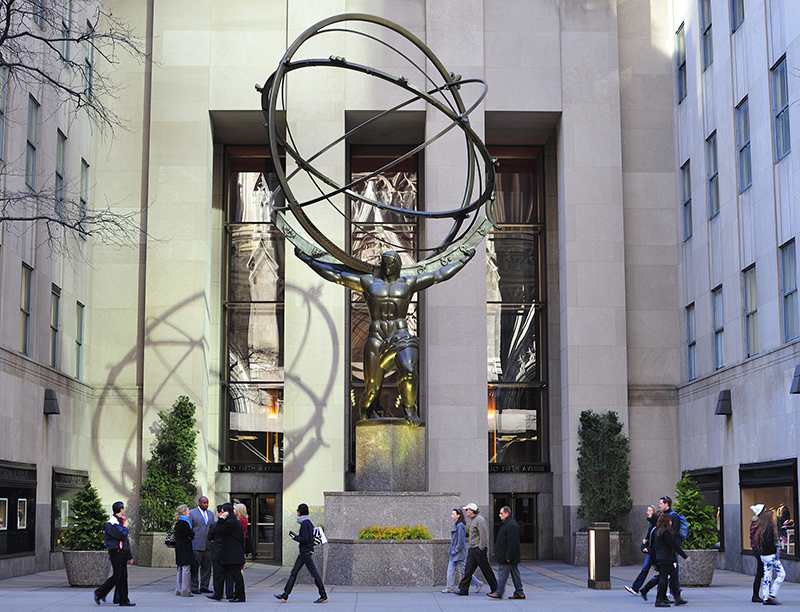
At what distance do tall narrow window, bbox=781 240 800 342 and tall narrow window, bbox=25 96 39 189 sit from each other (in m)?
19.3

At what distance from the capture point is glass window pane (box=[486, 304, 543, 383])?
34.7 meters

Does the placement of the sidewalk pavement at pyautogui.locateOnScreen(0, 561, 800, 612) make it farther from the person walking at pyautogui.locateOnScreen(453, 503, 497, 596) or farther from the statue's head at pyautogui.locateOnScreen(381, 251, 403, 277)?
the statue's head at pyautogui.locateOnScreen(381, 251, 403, 277)

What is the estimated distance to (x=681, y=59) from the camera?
106 feet

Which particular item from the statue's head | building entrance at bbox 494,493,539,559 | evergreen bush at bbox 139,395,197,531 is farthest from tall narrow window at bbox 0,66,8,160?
building entrance at bbox 494,493,539,559

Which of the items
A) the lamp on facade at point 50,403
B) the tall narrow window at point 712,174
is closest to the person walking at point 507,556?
the lamp on facade at point 50,403

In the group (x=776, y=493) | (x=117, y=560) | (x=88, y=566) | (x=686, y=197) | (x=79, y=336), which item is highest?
(x=686, y=197)

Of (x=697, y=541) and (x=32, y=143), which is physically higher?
(x=32, y=143)

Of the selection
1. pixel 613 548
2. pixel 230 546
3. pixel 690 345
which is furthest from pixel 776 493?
pixel 230 546

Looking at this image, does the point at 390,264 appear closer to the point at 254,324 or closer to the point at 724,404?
the point at 724,404

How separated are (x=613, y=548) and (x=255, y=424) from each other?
41.4 feet

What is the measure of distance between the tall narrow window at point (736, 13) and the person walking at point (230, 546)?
1960cm

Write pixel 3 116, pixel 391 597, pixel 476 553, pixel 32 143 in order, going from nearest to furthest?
1. pixel 391 597
2. pixel 476 553
3. pixel 3 116
4. pixel 32 143

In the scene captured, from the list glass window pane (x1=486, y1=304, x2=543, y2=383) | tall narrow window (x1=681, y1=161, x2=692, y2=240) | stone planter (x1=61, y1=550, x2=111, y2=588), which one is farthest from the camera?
glass window pane (x1=486, y1=304, x2=543, y2=383)

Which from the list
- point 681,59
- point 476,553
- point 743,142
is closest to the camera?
point 476,553
